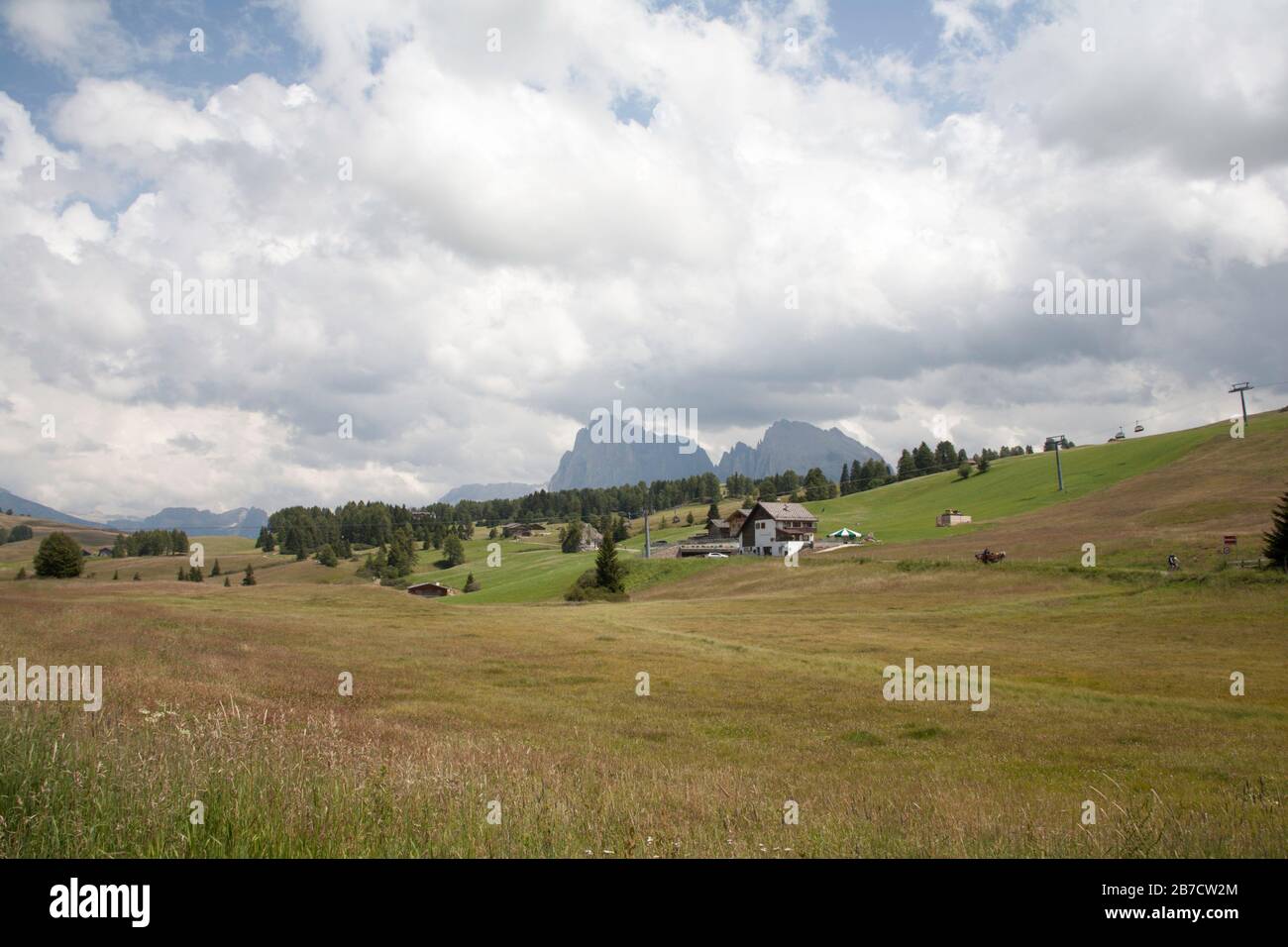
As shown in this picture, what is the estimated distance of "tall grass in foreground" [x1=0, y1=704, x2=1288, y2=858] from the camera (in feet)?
22.6

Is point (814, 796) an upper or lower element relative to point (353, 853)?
lower

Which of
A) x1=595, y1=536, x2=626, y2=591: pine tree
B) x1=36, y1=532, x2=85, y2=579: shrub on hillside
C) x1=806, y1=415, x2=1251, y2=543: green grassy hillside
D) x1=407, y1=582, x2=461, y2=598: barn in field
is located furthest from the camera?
x1=806, y1=415, x2=1251, y2=543: green grassy hillside

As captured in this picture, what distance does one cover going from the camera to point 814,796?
1363 centimetres

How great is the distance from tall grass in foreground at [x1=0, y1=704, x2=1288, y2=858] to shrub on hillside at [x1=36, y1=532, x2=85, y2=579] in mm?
95565

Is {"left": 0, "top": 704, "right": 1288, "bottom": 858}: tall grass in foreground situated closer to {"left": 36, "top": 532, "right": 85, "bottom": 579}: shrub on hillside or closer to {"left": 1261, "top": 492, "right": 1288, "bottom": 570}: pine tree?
{"left": 1261, "top": 492, "right": 1288, "bottom": 570}: pine tree

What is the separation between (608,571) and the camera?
104188 millimetres

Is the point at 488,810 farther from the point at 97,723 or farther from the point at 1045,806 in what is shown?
the point at 1045,806

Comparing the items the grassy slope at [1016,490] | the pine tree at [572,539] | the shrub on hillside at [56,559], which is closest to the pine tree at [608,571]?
the grassy slope at [1016,490]

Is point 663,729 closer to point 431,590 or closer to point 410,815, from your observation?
point 410,815

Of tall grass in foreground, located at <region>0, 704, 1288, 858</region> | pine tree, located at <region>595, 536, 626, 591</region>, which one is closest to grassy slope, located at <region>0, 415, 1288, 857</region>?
tall grass in foreground, located at <region>0, 704, 1288, 858</region>
